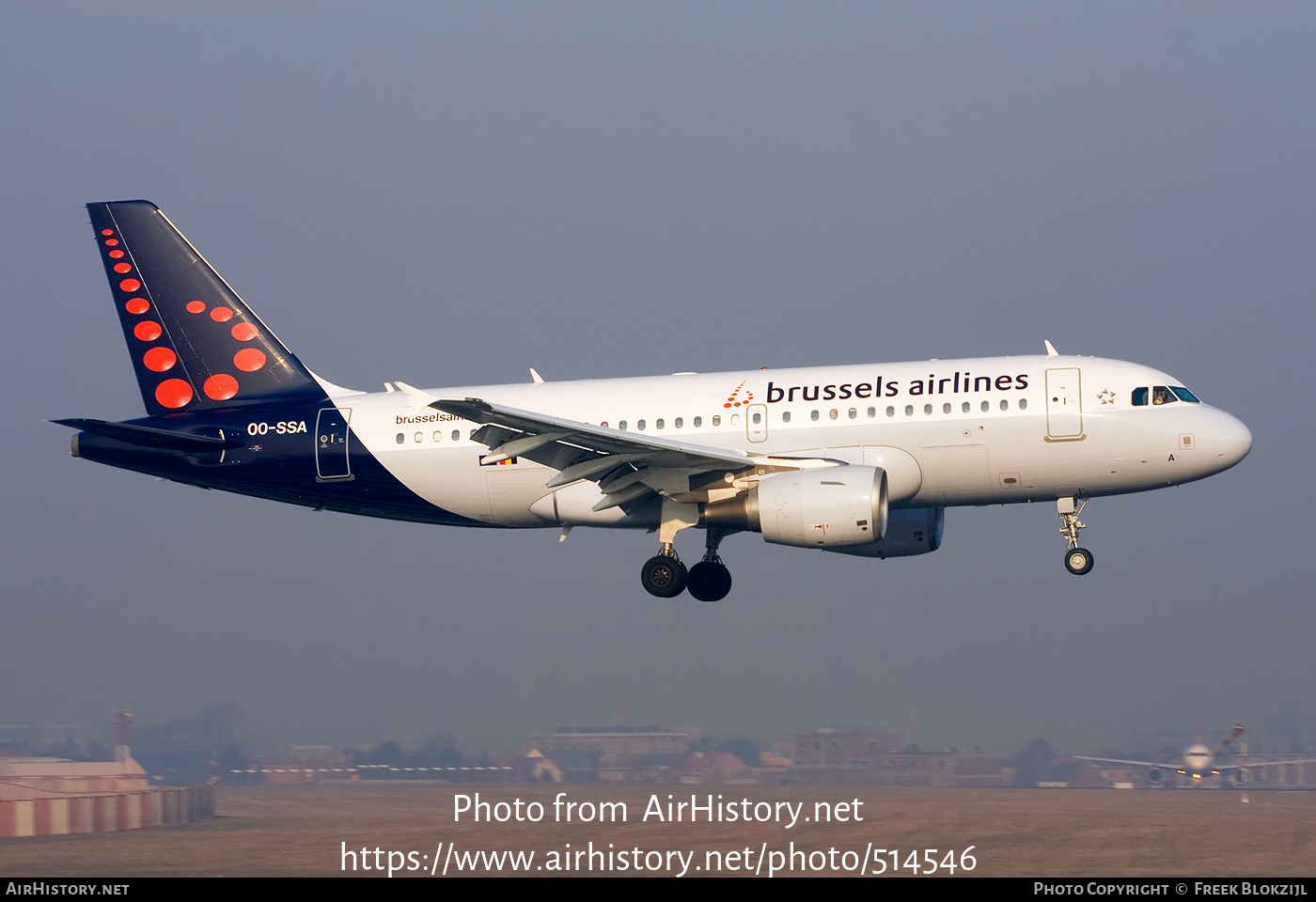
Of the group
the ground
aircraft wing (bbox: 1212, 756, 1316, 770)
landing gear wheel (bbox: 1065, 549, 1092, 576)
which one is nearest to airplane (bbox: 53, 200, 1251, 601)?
landing gear wheel (bbox: 1065, 549, 1092, 576)

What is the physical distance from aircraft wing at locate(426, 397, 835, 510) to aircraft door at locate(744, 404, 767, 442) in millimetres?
477

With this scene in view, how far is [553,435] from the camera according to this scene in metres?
35.3

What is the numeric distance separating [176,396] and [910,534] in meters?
17.5

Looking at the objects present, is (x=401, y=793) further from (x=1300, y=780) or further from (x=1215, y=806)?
(x=1300, y=780)

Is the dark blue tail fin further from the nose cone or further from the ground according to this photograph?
the nose cone

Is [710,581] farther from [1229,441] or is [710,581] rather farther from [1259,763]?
[1259,763]

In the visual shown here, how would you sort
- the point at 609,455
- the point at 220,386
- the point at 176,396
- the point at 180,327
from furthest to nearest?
the point at 180,327
the point at 176,396
the point at 220,386
the point at 609,455

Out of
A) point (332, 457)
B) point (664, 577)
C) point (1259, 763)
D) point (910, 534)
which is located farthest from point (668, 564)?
point (1259, 763)

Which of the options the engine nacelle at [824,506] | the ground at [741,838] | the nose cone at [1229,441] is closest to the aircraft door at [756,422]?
the engine nacelle at [824,506]

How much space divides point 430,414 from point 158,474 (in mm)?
6495

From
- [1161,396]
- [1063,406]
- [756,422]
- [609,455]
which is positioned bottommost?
[609,455]

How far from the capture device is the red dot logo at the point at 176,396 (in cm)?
4166

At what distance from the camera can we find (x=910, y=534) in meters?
40.5
